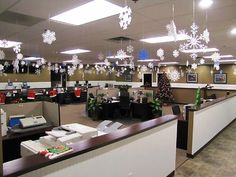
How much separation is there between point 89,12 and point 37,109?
1919 millimetres

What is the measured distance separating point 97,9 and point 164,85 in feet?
31.0

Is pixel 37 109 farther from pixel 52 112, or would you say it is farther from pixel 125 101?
pixel 125 101

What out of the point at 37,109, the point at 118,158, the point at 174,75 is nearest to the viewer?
the point at 118,158

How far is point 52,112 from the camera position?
134 inches

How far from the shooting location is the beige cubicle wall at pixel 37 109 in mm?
3225

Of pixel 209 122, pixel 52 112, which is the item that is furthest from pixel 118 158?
pixel 209 122

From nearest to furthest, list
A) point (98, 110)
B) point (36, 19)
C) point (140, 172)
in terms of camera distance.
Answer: point (140, 172) < point (36, 19) < point (98, 110)

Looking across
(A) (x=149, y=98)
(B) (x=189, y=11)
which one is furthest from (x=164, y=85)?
(B) (x=189, y=11)

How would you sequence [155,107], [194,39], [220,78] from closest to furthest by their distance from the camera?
[194,39]
[155,107]
[220,78]

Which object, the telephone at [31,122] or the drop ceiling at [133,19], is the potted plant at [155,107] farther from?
the telephone at [31,122]

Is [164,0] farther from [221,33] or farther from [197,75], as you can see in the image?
[197,75]

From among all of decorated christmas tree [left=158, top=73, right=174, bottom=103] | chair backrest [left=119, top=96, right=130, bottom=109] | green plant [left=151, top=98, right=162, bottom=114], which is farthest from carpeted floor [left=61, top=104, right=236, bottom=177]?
decorated christmas tree [left=158, top=73, right=174, bottom=103]

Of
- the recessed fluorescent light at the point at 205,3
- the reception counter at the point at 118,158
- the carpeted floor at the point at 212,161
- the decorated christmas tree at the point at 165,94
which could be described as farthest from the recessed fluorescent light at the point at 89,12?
the decorated christmas tree at the point at 165,94

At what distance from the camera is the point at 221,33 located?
440cm
